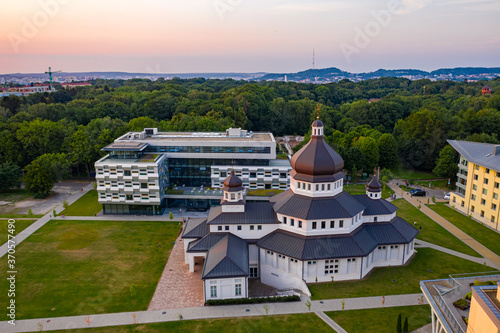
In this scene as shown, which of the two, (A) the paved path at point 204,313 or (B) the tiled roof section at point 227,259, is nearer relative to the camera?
(A) the paved path at point 204,313

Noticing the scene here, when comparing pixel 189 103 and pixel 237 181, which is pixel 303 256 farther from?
pixel 189 103

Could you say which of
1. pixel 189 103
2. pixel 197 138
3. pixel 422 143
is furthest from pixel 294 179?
pixel 189 103

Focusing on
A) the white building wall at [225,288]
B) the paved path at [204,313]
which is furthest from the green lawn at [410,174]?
the white building wall at [225,288]

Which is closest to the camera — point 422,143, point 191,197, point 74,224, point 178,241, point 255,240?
point 255,240

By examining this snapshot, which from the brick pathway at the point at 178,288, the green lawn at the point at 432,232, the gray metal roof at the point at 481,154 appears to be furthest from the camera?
the gray metal roof at the point at 481,154

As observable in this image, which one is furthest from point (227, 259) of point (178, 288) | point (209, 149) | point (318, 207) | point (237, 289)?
point (209, 149)

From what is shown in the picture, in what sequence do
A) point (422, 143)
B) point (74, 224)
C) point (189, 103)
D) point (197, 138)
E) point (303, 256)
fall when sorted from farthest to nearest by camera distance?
point (189, 103)
point (422, 143)
point (197, 138)
point (74, 224)
point (303, 256)

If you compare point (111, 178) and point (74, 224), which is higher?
point (111, 178)

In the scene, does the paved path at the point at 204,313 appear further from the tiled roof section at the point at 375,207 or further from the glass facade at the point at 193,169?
the glass facade at the point at 193,169
